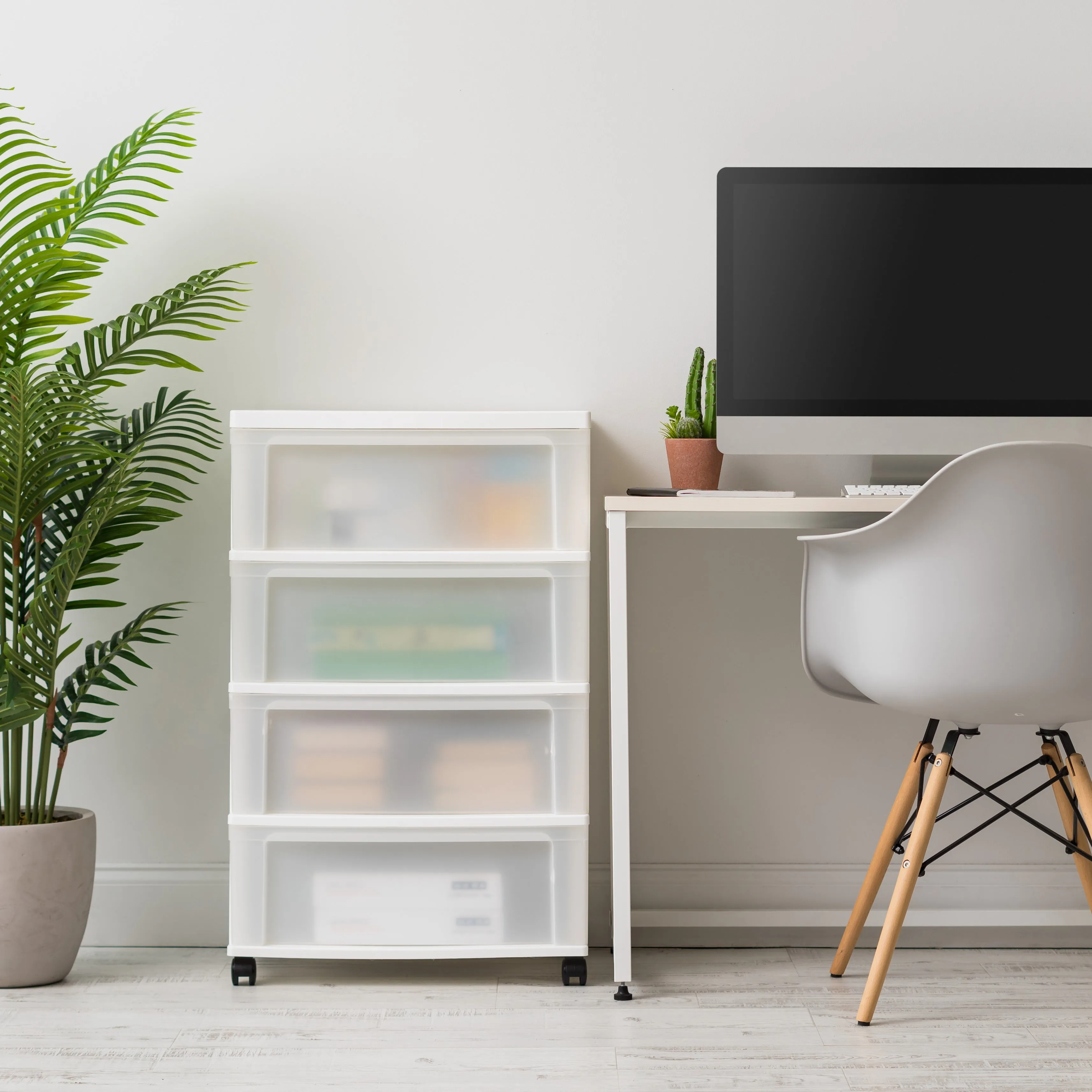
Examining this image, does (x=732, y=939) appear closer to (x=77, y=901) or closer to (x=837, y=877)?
(x=837, y=877)

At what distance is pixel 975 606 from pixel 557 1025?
84cm

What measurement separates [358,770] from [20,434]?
2.40ft

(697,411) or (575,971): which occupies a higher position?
(697,411)

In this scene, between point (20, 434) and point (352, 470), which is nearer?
point (20, 434)

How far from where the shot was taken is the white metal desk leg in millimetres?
1637

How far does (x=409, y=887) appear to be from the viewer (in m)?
1.70

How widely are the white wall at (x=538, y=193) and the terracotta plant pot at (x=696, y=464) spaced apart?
173 millimetres

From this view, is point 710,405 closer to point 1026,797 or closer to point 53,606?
point 1026,797

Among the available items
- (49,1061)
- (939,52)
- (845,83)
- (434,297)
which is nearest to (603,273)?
(434,297)

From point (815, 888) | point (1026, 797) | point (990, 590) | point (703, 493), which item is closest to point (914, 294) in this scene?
point (703, 493)

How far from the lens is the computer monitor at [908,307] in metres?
1.81

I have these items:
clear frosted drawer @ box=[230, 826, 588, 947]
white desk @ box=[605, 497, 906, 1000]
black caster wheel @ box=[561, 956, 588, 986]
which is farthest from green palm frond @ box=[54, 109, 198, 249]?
black caster wheel @ box=[561, 956, 588, 986]

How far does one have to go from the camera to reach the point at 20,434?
1.60 metres

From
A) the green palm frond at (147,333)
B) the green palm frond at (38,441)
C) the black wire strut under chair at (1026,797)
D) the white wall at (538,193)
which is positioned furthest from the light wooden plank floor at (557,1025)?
the green palm frond at (147,333)
